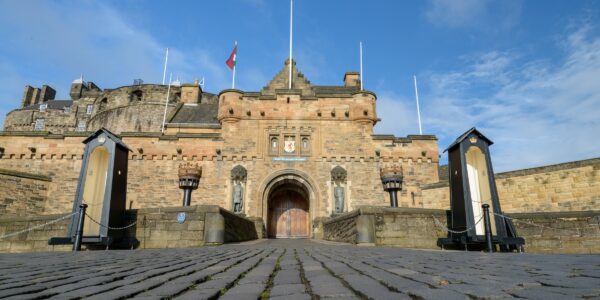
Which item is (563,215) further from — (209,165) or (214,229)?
(209,165)

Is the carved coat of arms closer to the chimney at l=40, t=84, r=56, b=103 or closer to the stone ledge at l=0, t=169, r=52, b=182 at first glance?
the stone ledge at l=0, t=169, r=52, b=182

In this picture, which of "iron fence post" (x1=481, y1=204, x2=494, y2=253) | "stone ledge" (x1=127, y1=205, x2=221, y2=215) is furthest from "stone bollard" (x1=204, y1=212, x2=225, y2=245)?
"iron fence post" (x1=481, y1=204, x2=494, y2=253)

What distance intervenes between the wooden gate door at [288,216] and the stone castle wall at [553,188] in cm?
1146

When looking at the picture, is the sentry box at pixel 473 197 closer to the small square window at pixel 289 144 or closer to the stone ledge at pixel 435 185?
the stone ledge at pixel 435 185

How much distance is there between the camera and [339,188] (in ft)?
67.6

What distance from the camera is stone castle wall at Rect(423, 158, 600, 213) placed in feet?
48.1

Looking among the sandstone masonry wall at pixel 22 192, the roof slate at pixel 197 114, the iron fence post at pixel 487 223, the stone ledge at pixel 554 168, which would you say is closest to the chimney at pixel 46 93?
the roof slate at pixel 197 114

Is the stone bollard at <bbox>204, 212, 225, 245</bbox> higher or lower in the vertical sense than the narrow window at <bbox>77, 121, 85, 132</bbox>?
lower

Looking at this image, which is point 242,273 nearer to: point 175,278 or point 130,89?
point 175,278

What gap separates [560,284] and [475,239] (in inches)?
325

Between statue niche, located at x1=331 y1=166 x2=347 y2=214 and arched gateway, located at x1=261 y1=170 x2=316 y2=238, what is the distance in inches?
50.4

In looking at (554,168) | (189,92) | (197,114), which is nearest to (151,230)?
(554,168)

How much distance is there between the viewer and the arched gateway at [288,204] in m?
20.8

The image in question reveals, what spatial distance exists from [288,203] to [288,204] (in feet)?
0.22
